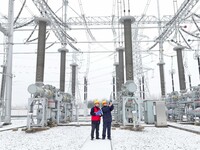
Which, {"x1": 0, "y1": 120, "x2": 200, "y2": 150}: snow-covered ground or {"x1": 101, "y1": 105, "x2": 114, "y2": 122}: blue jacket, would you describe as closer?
{"x1": 0, "y1": 120, "x2": 200, "y2": 150}: snow-covered ground

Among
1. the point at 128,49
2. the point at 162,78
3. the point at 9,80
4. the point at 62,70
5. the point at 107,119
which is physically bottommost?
the point at 107,119

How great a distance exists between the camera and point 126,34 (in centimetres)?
1174

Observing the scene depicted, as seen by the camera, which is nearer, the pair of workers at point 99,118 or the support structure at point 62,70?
the pair of workers at point 99,118

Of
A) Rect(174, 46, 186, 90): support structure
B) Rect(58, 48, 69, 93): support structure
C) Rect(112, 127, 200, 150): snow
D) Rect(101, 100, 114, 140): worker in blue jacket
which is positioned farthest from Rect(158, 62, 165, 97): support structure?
Rect(101, 100, 114, 140): worker in blue jacket

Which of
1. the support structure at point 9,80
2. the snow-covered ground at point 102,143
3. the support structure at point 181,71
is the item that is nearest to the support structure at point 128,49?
the snow-covered ground at point 102,143

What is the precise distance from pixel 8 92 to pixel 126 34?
29.0 ft

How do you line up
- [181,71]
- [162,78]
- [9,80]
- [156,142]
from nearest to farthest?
[156,142] → [9,80] → [181,71] → [162,78]

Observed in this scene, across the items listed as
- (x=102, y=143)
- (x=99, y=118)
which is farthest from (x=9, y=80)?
(x=102, y=143)

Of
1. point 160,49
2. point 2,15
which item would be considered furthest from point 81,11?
point 160,49

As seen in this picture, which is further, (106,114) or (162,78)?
(162,78)

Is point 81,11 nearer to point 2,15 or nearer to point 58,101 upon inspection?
point 2,15

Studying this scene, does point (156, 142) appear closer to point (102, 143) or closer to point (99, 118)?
point (102, 143)

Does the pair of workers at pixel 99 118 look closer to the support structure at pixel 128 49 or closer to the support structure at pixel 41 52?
the support structure at pixel 128 49

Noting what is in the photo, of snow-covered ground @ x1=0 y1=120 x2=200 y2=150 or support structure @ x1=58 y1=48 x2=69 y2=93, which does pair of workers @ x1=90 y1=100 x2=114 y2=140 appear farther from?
support structure @ x1=58 y1=48 x2=69 y2=93
